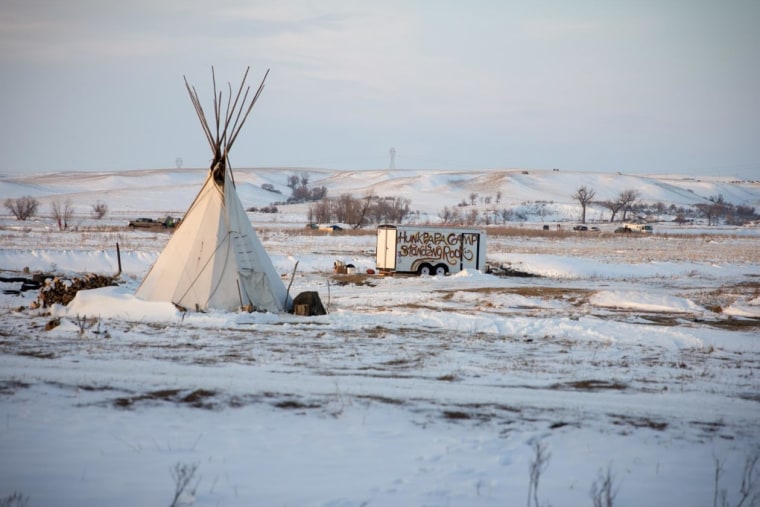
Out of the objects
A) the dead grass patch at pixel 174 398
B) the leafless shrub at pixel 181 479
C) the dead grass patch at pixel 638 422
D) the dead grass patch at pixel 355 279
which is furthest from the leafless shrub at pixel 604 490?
the dead grass patch at pixel 355 279

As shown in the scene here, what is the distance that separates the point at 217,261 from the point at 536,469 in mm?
10686

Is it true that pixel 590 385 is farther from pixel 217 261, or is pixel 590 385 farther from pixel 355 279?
pixel 355 279

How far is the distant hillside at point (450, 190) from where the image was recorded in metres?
126

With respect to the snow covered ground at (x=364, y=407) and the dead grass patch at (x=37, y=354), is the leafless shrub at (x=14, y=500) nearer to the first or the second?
the snow covered ground at (x=364, y=407)

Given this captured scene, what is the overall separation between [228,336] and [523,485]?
7.19 meters

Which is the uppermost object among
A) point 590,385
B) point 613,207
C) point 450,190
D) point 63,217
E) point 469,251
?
point 450,190

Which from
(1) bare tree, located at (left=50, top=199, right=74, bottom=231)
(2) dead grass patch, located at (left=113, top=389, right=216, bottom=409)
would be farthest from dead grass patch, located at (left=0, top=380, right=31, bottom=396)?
(1) bare tree, located at (left=50, top=199, right=74, bottom=231)

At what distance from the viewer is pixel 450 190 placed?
559 feet

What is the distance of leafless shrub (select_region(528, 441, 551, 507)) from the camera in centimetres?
557

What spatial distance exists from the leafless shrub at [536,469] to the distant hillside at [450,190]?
107619 mm

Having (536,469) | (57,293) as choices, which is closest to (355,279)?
(57,293)

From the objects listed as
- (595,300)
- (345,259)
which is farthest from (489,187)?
(595,300)

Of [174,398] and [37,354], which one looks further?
[37,354]

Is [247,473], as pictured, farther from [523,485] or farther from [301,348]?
[301,348]
